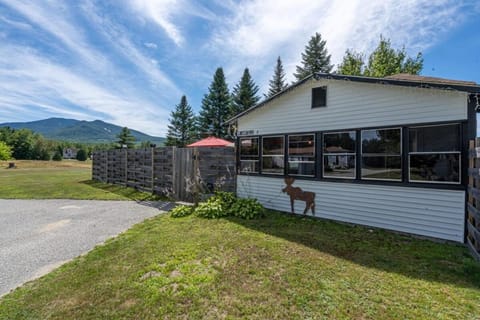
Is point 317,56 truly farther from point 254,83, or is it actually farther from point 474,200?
point 474,200

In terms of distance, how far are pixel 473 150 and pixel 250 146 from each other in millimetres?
5596

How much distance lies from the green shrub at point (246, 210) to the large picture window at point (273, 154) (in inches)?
54.7

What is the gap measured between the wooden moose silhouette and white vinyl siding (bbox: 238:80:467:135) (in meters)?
1.64

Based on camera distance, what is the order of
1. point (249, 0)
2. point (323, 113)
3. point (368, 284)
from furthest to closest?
1. point (249, 0)
2. point (323, 113)
3. point (368, 284)

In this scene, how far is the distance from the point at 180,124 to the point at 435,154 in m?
34.0

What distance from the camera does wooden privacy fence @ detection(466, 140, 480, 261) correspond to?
3504 mm

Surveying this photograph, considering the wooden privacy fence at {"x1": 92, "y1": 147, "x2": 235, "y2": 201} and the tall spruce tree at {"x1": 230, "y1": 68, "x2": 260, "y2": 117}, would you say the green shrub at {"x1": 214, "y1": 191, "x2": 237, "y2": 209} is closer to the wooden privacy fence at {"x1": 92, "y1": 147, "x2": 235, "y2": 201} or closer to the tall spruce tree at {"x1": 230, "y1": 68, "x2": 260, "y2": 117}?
the wooden privacy fence at {"x1": 92, "y1": 147, "x2": 235, "y2": 201}

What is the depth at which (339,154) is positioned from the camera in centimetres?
606

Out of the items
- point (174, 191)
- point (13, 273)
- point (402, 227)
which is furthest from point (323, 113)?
point (13, 273)

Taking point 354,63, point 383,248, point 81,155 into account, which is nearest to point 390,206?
point 383,248

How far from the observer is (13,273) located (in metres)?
3.27

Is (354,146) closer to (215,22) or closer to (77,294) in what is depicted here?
(77,294)

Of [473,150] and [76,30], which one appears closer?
[473,150]

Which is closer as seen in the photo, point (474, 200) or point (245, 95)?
point (474, 200)
